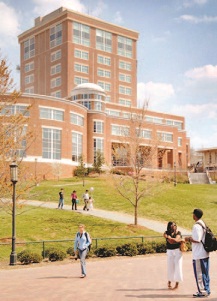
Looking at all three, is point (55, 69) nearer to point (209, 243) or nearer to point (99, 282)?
point (99, 282)

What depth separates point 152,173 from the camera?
35.5 meters

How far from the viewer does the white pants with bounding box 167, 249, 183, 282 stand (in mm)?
11383

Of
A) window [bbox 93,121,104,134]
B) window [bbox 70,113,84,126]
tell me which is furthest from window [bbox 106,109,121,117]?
window [bbox 70,113,84,126]

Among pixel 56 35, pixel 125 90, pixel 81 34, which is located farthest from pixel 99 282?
pixel 125 90

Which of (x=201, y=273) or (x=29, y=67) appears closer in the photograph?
(x=201, y=273)

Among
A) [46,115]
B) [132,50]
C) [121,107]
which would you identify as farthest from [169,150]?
[46,115]

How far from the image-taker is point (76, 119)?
224 feet

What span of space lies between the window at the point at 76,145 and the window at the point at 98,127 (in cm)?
485

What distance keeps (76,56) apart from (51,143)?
36.1 m

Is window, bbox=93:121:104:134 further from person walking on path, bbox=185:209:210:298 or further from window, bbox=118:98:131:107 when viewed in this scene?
person walking on path, bbox=185:209:210:298

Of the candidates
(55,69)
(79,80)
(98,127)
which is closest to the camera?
(98,127)

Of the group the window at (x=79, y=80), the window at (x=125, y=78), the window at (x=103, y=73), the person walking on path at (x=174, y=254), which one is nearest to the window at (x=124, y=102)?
the window at (x=125, y=78)

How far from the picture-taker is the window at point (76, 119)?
220 feet

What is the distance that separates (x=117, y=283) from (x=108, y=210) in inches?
952
